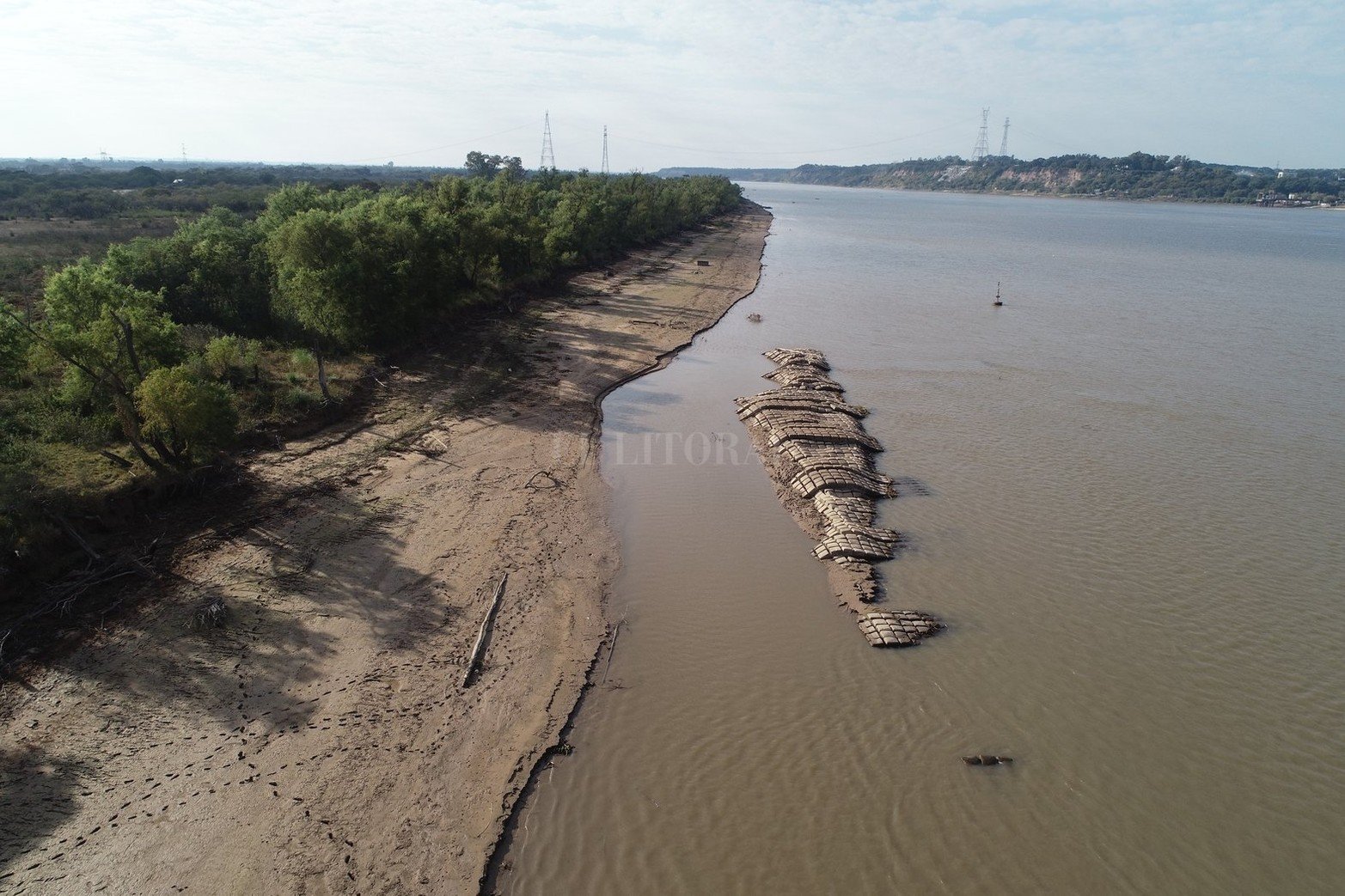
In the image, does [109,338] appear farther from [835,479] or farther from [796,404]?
[796,404]

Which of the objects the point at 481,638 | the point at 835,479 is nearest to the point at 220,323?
the point at 481,638

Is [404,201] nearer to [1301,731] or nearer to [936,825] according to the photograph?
[936,825]

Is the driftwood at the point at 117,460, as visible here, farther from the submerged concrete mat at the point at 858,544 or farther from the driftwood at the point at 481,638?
the submerged concrete mat at the point at 858,544

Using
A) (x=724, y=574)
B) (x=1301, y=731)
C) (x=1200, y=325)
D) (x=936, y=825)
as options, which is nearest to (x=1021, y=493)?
(x=1301, y=731)

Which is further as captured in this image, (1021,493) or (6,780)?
(1021,493)

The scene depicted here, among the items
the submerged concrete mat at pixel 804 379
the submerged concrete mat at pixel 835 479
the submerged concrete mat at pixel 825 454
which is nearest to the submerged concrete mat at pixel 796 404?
the submerged concrete mat at pixel 835 479

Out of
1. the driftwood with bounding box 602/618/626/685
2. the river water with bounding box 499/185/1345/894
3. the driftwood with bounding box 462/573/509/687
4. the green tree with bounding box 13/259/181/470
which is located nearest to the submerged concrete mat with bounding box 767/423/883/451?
the river water with bounding box 499/185/1345/894
